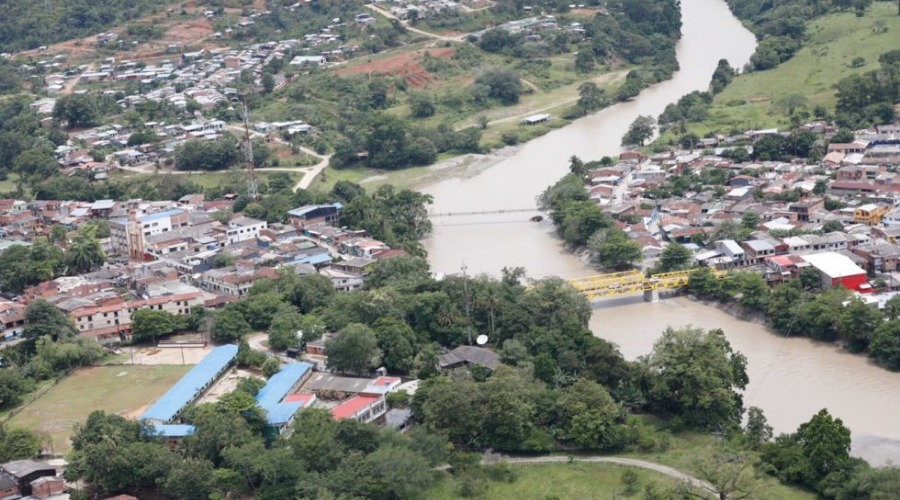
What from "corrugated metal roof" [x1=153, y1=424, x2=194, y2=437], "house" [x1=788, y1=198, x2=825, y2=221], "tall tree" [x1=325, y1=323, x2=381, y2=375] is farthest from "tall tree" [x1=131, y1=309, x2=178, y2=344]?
"house" [x1=788, y1=198, x2=825, y2=221]

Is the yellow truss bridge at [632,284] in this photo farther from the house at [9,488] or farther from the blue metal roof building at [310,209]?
the house at [9,488]

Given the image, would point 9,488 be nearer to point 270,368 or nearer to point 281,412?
point 281,412

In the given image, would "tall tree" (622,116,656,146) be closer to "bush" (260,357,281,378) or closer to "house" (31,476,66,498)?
"bush" (260,357,281,378)

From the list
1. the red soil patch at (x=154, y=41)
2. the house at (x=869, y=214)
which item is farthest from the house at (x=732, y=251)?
the red soil patch at (x=154, y=41)

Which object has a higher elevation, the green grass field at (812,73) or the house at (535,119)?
the green grass field at (812,73)

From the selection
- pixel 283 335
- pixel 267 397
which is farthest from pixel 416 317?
pixel 267 397

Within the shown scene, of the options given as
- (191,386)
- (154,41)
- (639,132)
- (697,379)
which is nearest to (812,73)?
(639,132)
